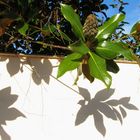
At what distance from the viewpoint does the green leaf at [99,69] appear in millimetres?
1438

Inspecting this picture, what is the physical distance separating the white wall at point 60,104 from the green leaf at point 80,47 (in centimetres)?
36

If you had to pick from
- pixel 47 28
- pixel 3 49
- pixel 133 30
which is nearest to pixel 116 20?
pixel 133 30

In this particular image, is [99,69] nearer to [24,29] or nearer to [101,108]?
[24,29]

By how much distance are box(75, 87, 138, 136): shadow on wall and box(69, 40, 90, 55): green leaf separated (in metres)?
0.42

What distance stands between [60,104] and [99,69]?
43 cm

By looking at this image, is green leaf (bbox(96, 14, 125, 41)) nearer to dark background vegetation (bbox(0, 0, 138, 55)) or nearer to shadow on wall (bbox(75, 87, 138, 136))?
dark background vegetation (bbox(0, 0, 138, 55))

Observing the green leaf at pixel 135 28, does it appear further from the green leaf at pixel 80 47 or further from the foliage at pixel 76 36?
the green leaf at pixel 80 47

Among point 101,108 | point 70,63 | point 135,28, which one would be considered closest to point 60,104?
point 101,108

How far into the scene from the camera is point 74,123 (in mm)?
1838

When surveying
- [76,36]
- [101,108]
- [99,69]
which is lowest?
[101,108]

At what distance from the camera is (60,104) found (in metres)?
1.82

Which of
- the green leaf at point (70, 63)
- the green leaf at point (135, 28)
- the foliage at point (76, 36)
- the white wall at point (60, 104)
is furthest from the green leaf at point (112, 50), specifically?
the white wall at point (60, 104)

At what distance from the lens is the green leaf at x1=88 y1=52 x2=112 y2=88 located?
4.72 ft

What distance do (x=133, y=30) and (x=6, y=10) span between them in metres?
0.58
